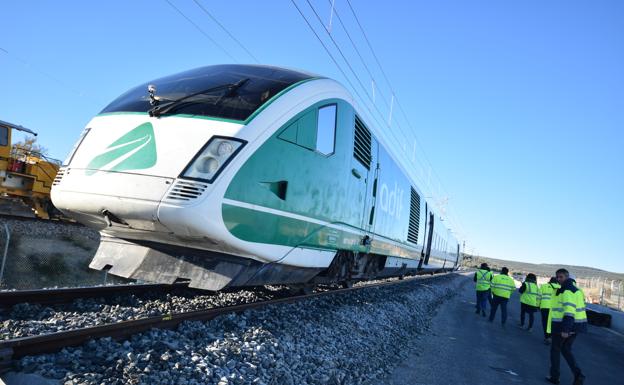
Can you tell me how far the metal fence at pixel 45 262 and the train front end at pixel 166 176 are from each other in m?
8.36

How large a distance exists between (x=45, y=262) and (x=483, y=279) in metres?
13.2

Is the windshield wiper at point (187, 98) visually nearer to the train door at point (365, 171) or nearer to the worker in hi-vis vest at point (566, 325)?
the train door at point (365, 171)

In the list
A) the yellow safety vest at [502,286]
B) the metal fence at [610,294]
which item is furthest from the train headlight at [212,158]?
the metal fence at [610,294]

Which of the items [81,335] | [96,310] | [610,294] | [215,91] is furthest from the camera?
[610,294]

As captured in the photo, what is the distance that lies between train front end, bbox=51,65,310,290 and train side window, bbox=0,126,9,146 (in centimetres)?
1271

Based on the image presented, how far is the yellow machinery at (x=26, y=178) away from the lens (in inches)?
647

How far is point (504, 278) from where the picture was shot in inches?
520

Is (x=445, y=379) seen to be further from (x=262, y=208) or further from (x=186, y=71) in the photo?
(x=186, y=71)

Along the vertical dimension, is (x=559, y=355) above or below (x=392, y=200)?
below

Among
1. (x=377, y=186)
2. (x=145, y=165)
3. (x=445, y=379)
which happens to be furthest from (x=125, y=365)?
(x=377, y=186)

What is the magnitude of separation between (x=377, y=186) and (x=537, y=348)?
4.86m

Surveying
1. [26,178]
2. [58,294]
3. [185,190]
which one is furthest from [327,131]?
[26,178]

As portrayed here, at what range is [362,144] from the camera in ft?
26.4

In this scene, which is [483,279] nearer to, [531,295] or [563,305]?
[531,295]
